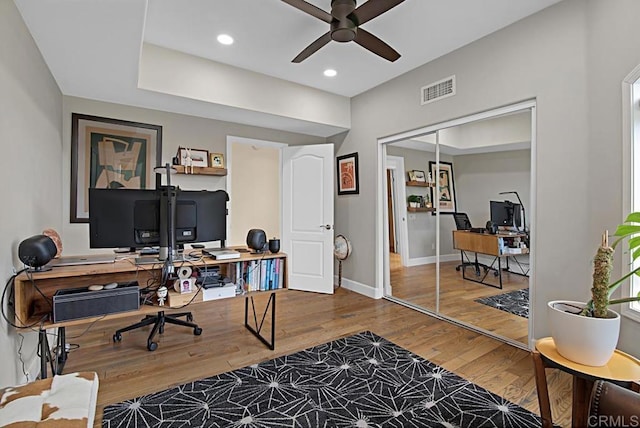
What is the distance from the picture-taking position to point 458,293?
141 inches

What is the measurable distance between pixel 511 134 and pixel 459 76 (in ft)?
2.70

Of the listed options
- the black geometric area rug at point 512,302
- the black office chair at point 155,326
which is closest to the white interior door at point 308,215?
the black office chair at point 155,326

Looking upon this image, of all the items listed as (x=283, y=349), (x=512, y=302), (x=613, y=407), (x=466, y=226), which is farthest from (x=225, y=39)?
(x=512, y=302)

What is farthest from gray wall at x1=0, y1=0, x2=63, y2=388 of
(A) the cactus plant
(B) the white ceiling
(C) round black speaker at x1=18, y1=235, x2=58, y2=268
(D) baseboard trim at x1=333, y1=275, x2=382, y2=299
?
(D) baseboard trim at x1=333, y1=275, x2=382, y2=299

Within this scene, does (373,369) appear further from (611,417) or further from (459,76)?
(459,76)

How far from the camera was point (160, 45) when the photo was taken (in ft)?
10.4

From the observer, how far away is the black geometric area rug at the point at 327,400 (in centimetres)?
183

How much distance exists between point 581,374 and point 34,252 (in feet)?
9.32

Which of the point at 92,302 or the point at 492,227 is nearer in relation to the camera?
the point at 92,302

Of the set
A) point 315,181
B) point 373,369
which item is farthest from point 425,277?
point 315,181

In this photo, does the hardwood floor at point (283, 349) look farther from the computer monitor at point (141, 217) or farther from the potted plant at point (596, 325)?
the computer monitor at point (141, 217)

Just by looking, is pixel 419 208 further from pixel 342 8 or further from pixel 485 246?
pixel 342 8

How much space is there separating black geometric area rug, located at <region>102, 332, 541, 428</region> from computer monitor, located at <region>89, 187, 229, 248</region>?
3.43ft

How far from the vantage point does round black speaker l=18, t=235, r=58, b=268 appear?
1766 mm
